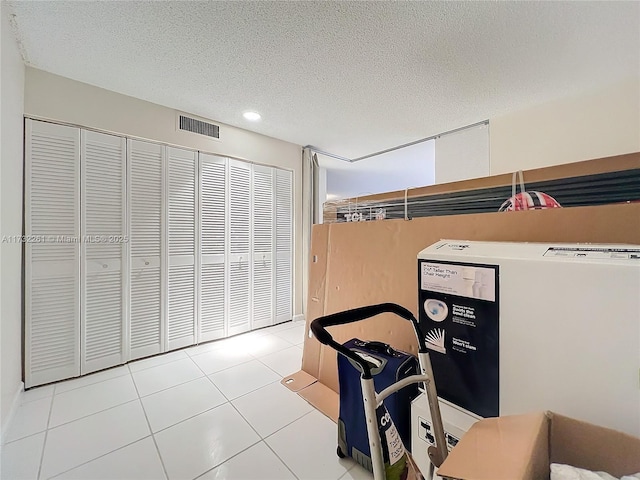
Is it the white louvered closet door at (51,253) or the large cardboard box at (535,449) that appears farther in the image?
the white louvered closet door at (51,253)

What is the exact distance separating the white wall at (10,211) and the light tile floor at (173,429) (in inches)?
12.2

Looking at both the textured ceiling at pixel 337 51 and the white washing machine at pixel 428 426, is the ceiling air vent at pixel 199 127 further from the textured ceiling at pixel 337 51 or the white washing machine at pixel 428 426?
the white washing machine at pixel 428 426

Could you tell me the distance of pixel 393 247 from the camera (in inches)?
69.2

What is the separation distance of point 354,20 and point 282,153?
7.09 ft

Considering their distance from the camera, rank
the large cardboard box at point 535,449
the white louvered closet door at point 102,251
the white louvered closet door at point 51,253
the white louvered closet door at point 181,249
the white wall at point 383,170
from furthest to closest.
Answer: the white wall at point 383,170
the white louvered closet door at point 181,249
the white louvered closet door at point 102,251
the white louvered closet door at point 51,253
the large cardboard box at point 535,449

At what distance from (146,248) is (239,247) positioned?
38.2 inches

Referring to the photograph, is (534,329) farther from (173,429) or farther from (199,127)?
(199,127)

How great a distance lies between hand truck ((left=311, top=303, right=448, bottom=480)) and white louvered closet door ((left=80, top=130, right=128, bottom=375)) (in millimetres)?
2390

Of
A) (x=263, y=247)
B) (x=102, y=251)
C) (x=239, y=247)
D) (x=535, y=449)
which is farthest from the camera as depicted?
(x=263, y=247)

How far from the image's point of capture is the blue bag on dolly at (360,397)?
1.27 metres

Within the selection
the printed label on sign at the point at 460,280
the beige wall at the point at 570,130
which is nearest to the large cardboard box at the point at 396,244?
the printed label on sign at the point at 460,280

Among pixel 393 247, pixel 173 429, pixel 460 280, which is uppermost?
pixel 393 247

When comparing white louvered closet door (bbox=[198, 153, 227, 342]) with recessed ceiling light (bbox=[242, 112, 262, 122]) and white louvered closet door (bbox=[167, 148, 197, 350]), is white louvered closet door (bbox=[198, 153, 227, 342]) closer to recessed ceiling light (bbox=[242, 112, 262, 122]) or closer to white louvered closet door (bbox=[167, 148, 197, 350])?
white louvered closet door (bbox=[167, 148, 197, 350])

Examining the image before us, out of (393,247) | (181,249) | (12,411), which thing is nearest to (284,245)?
(181,249)
